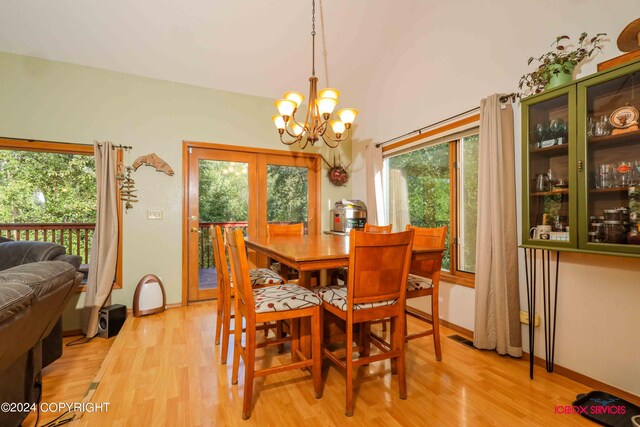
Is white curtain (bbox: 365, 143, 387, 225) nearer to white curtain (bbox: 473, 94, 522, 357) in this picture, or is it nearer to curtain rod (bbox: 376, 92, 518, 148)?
curtain rod (bbox: 376, 92, 518, 148)

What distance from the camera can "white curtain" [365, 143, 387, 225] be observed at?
3842mm

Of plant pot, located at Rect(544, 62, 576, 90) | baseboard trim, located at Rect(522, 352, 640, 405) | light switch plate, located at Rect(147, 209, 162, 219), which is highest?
plant pot, located at Rect(544, 62, 576, 90)

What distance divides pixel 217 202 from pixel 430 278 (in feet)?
8.79

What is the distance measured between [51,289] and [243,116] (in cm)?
302

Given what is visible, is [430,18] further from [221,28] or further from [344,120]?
[221,28]

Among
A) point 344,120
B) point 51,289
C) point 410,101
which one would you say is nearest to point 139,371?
point 51,289

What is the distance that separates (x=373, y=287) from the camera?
1640 mm

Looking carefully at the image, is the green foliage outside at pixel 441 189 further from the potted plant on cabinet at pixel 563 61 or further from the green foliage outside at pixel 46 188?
the green foliage outside at pixel 46 188

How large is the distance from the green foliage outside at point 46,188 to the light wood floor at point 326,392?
3.48 m

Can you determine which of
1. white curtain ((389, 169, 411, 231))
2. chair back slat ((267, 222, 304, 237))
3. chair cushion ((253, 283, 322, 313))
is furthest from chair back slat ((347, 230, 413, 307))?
white curtain ((389, 169, 411, 231))

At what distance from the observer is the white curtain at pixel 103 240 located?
300 cm

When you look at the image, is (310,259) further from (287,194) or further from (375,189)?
(287,194)

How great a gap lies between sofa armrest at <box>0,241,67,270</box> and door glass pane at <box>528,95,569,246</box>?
141 inches

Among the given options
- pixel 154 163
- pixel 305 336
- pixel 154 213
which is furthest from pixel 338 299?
pixel 154 163
